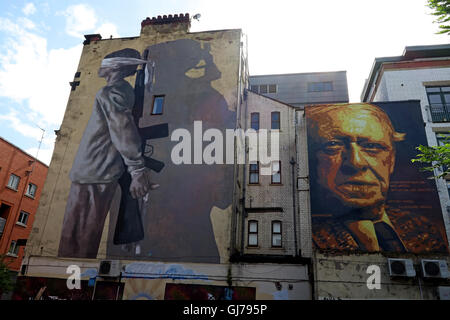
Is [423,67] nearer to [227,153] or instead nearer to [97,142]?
[227,153]

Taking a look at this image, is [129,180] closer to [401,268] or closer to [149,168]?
[149,168]

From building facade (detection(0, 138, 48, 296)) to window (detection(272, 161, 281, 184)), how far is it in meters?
20.6

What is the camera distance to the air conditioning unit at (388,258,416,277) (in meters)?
15.1

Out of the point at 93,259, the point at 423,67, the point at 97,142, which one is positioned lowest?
the point at 93,259

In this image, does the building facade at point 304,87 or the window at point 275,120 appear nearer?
the window at point 275,120

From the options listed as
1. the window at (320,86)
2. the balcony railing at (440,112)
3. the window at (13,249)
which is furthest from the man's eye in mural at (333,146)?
the window at (13,249)

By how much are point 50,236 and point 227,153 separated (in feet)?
38.5

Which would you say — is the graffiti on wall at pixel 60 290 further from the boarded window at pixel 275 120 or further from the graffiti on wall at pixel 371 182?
the boarded window at pixel 275 120

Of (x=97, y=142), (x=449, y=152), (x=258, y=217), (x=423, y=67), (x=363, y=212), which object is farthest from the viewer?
(x=423, y=67)

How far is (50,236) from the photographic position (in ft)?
66.0

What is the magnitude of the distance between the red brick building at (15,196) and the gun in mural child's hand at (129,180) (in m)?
12.0

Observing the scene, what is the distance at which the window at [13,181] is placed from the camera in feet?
89.4

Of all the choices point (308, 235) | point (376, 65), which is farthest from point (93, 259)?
point (376, 65)

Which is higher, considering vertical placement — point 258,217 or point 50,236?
point 258,217
